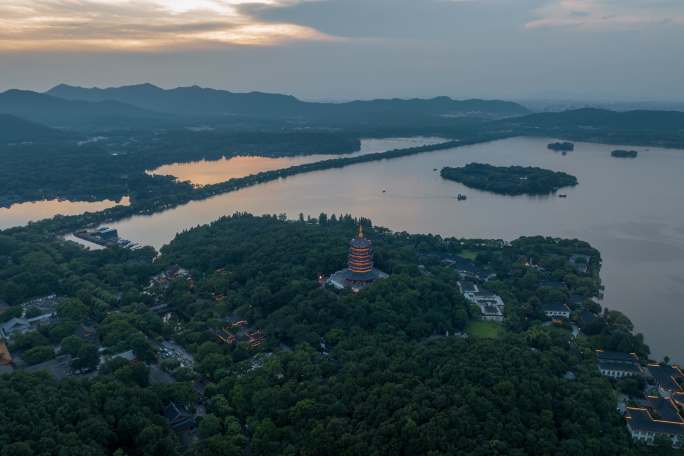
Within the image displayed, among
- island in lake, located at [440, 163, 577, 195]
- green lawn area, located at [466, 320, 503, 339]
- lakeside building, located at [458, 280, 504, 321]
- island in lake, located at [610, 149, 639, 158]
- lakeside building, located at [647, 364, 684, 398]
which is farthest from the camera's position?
island in lake, located at [610, 149, 639, 158]

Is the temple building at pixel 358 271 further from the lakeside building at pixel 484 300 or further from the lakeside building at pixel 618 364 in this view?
the lakeside building at pixel 618 364

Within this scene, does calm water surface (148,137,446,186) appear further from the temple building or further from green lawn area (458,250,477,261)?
the temple building

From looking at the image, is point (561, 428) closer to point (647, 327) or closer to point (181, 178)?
point (647, 327)

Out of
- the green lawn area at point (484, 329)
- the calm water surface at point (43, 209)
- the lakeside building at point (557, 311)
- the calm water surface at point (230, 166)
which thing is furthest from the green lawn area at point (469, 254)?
the calm water surface at point (230, 166)

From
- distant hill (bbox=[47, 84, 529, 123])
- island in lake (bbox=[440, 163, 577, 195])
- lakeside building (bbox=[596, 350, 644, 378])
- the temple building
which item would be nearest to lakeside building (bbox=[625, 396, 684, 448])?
lakeside building (bbox=[596, 350, 644, 378])

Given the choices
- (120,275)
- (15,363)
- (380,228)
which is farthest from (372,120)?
(15,363)

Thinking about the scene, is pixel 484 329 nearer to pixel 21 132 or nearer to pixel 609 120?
pixel 21 132

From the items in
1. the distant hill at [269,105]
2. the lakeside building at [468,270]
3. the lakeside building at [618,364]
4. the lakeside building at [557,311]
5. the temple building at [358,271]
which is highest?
the distant hill at [269,105]
